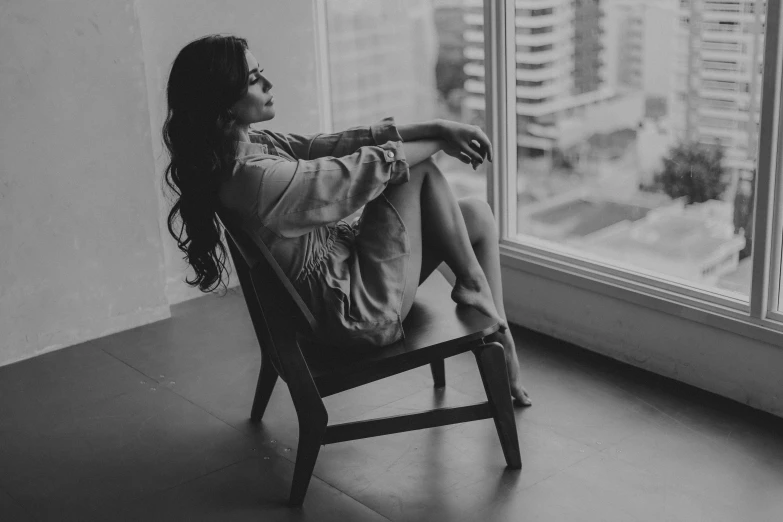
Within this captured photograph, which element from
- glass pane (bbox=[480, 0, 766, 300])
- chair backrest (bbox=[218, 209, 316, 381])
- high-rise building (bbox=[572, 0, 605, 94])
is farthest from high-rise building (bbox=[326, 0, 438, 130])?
chair backrest (bbox=[218, 209, 316, 381])

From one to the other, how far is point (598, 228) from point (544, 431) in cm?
94

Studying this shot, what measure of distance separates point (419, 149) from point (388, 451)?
0.92 metres

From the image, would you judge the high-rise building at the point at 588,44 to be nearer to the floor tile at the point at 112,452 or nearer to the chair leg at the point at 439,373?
the chair leg at the point at 439,373

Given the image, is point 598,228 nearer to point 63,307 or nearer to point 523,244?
point 523,244

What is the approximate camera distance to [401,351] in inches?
98.3

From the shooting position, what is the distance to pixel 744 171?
293 centimetres

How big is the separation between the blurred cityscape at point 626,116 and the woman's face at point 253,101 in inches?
53.5

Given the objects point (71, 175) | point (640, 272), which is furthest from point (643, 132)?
point (71, 175)

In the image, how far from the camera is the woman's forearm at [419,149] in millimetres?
2586

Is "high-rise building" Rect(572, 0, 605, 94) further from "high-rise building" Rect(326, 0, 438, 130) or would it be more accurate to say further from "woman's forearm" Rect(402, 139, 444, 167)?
"woman's forearm" Rect(402, 139, 444, 167)

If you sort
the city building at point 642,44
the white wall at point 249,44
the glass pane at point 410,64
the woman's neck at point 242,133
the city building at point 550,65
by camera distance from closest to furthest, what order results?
the woman's neck at point 242,133, the city building at point 642,44, the city building at point 550,65, the glass pane at point 410,64, the white wall at point 249,44

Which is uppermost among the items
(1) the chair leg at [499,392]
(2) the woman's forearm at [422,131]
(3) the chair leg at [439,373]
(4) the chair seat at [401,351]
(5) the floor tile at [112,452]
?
(2) the woman's forearm at [422,131]

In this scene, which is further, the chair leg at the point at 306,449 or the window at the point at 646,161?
the window at the point at 646,161

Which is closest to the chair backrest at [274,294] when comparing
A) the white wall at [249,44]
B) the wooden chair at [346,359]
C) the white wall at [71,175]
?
the wooden chair at [346,359]
